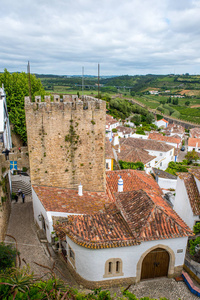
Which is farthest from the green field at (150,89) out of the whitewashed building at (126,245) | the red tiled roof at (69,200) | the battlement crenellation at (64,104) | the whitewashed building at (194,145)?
the whitewashed building at (126,245)

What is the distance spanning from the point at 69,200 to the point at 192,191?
750 centimetres

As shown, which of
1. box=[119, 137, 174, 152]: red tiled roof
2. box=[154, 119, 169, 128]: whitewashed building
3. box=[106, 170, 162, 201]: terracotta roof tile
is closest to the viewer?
box=[106, 170, 162, 201]: terracotta roof tile

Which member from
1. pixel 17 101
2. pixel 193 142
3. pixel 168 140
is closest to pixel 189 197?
pixel 17 101

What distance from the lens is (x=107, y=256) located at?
935 cm

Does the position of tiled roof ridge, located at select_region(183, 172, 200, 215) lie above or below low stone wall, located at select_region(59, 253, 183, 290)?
above

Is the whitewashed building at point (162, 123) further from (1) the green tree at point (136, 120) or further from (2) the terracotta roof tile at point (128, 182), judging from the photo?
(2) the terracotta roof tile at point (128, 182)

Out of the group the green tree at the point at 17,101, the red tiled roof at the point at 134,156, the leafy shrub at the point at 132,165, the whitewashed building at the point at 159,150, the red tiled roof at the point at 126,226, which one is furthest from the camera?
the whitewashed building at the point at 159,150

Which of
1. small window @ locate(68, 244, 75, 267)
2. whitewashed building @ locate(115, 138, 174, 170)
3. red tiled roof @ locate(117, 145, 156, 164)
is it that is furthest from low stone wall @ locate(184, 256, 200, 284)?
whitewashed building @ locate(115, 138, 174, 170)

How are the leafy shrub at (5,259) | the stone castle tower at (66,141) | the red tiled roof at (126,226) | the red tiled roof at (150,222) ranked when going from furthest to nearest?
the stone castle tower at (66,141) < the red tiled roof at (150,222) < the red tiled roof at (126,226) < the leafy shrub at (5,259)

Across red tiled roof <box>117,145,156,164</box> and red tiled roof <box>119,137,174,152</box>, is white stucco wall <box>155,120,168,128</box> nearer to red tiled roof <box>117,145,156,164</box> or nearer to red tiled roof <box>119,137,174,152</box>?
red tiled roof <box>119,137,174,152</box>

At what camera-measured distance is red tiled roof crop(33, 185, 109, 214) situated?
13.1 meters

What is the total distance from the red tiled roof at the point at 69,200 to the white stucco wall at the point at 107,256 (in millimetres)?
3295

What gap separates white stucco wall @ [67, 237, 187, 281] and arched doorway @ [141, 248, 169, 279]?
1.29 ft

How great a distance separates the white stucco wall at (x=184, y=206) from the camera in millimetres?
13780
